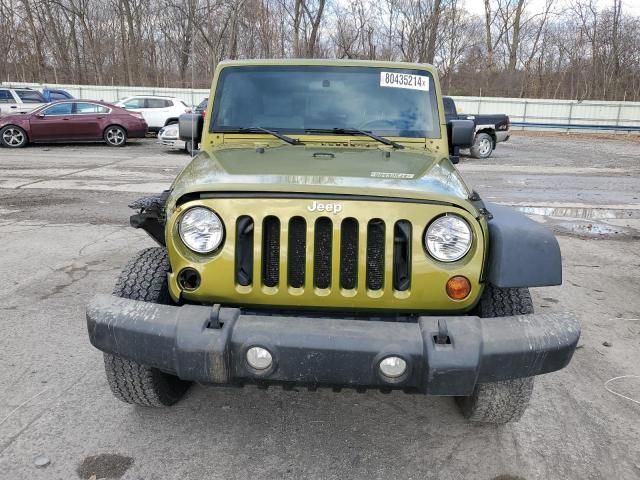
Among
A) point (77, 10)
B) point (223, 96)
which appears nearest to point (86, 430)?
point (223, 96)

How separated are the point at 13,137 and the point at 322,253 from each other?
1624 centimetres

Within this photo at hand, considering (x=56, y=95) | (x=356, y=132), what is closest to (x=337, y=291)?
(x=356, y=132)

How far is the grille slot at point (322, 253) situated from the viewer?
234cm

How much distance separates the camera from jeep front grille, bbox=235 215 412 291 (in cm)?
232

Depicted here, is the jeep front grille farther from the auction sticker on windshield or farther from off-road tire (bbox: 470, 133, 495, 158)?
off-road tire (bbox: 470, 133, 495, 158)

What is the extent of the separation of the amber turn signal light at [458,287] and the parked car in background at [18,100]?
19.6 metres

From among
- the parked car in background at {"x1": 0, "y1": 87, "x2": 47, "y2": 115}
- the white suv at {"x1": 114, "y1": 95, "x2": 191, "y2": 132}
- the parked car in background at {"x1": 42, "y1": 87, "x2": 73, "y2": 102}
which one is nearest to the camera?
the parked car in background at {"x1": 0, "y1": 87, "x2": 47, "y2": 115}

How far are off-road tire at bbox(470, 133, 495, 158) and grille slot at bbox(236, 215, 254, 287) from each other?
592 inches

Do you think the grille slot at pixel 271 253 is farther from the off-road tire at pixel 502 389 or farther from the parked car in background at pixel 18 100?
the parked car in background at pixel 18 100

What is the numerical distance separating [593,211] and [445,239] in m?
7.51

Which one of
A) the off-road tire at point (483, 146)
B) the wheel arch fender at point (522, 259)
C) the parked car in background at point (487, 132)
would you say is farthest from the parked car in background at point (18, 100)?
the wheel arch fender at point (522, 259)

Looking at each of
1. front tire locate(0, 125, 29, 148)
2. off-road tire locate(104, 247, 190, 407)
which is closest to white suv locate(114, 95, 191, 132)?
front tire locate(0, 125, 29, 148)

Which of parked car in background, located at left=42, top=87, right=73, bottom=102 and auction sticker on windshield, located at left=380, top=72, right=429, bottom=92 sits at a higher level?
auction sticker on windshield, located at left=380, top=72, right=429, bottom=92

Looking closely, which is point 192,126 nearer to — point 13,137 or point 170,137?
point 170,137
